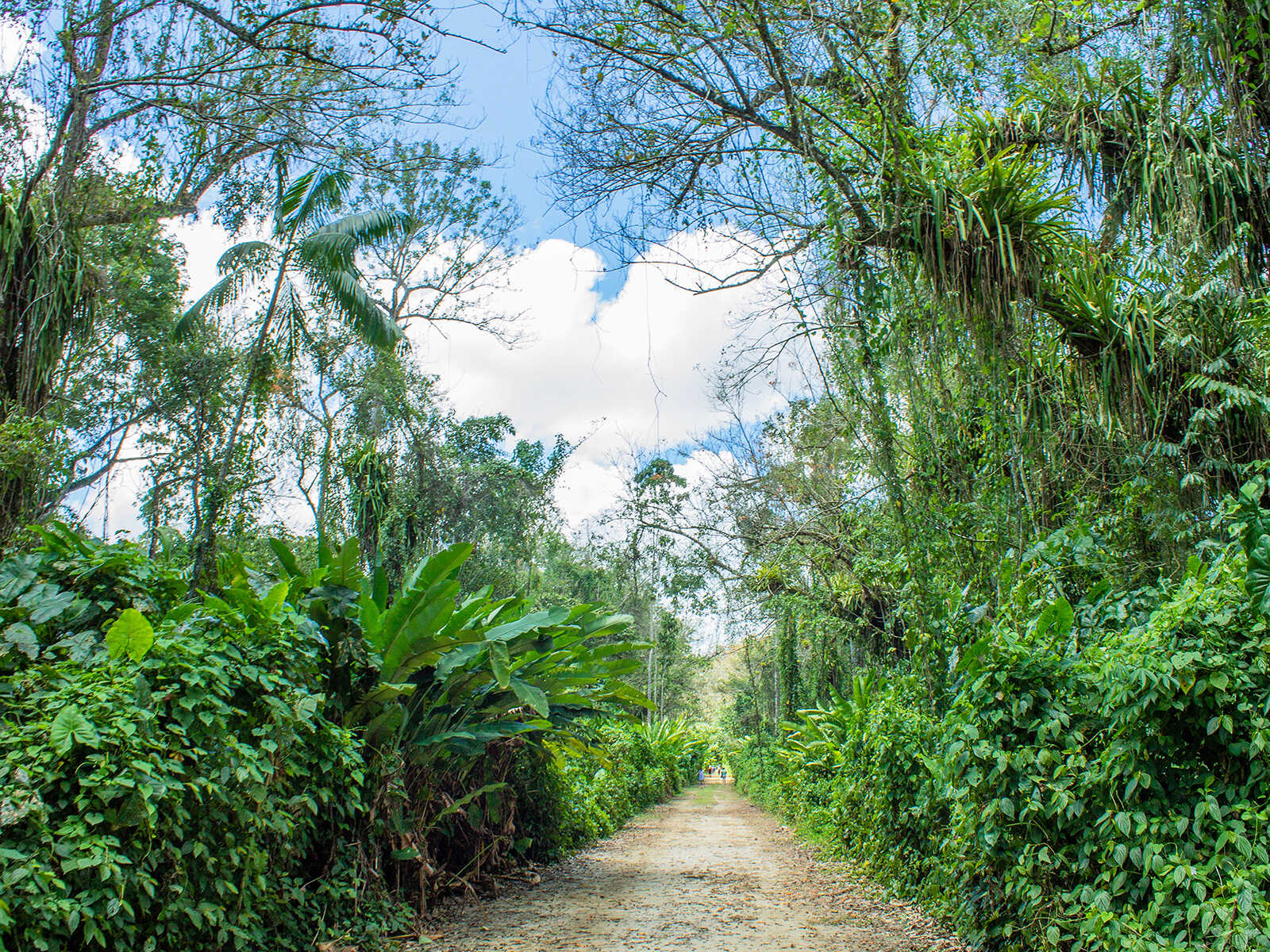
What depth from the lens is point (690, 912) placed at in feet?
16.4

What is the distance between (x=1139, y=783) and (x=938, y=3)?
5.14 metres

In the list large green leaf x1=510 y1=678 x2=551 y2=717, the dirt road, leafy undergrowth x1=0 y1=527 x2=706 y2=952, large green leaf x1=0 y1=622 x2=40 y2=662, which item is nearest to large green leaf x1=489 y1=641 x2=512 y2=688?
leafy undergrowth x1=0 y1=527 x2=706 y2=952

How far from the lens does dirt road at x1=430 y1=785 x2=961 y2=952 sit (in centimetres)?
420

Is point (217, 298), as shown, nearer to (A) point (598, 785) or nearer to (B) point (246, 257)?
(B) point (246, 257)

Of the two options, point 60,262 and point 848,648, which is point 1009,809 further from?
point 848,648

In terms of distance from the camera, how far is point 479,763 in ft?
19.2

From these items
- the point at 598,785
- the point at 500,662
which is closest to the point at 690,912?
the point at 500,662

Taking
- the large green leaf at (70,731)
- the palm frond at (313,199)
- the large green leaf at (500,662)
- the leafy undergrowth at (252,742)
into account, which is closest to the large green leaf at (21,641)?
the leafy undergrowth at (252,742)

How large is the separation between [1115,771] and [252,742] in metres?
3.45

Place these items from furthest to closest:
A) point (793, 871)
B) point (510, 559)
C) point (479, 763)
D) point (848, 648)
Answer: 1. point (510, 559)
2. point (848, 648)
3. point (793, 871)
4. point (479, 763)

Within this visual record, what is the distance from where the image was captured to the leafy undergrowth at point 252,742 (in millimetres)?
2396

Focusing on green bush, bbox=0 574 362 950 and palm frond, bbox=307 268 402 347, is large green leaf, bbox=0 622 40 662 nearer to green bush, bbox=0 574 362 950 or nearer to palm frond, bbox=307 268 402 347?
green bush, bbox=0 574 362 950

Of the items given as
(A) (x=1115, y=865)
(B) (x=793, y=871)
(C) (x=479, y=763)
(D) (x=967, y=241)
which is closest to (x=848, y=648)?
(B) (x=793, y=871)

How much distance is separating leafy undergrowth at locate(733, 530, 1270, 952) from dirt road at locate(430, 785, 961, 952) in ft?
2.47
